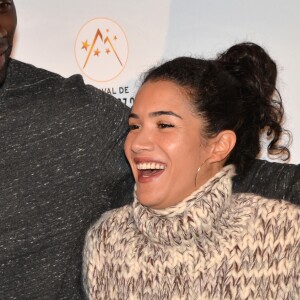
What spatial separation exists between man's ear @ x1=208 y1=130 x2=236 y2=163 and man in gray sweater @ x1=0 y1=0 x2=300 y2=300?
10 cm

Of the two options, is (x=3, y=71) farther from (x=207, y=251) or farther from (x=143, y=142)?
(x=207, y=251)

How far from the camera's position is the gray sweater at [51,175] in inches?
66.6

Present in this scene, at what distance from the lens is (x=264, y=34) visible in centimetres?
189

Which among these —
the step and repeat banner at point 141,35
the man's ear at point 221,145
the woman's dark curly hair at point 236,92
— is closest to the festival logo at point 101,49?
the step and repeat banner at point 141,35

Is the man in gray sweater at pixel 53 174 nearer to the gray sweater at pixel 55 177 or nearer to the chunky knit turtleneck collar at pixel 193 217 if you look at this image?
the gray sweater at pixel 55 177

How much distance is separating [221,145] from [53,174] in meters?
0.40

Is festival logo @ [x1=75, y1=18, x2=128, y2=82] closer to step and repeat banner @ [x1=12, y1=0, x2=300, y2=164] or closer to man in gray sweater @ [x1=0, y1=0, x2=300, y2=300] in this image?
step and repeat banner @ [x1=12, y1=0, x2=300, y2=164]

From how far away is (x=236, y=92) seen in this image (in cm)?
175

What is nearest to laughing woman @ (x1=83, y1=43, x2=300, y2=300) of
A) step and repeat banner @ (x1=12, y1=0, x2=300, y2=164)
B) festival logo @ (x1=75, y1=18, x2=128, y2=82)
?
step and repeat banner @ (x1=12, y1=0, x2=300, y2=164)

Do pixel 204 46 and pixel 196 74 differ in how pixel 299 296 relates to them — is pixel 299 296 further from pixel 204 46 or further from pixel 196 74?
pixel 204 46

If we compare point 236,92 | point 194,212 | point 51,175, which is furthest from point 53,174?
point 236,92

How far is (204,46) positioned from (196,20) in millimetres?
74

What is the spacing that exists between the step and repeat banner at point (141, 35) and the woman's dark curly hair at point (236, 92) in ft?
0.34

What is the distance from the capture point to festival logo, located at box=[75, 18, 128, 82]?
6.68ft
